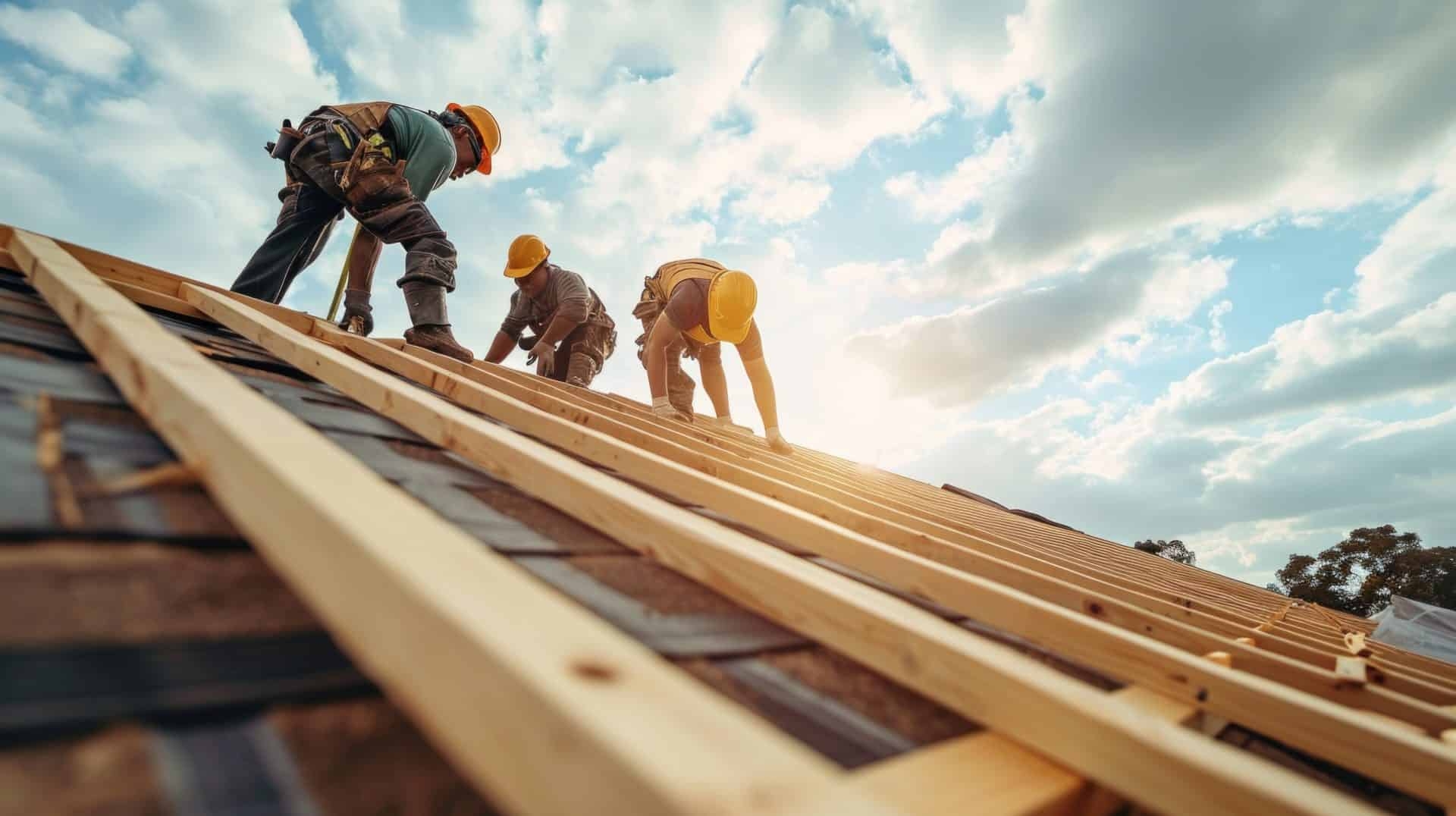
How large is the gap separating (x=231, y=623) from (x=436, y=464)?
2.51 feet

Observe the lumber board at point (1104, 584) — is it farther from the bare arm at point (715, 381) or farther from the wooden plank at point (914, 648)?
the bare arm at point (715, 381)

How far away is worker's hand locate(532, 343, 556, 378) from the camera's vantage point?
264 inches

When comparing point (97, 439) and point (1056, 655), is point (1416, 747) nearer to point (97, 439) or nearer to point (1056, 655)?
point (1056, 655)

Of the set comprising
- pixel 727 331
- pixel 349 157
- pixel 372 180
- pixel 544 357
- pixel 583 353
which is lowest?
pixel 544 357

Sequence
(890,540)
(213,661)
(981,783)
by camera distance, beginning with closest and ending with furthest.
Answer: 1. (213,661)
2. (981,783)
3. (890,540)

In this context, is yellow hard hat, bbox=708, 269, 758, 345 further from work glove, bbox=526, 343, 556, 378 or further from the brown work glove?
work glove, bbox=526, 343, 556, 378

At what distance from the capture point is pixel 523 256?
258 inches

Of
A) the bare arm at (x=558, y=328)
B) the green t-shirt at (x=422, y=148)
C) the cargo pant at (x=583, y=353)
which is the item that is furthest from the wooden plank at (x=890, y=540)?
the cargo pant at (x=583, y=353)

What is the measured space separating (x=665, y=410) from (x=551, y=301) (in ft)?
9.15

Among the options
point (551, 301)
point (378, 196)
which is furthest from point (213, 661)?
point (551, 301)

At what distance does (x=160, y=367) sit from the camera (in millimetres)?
922

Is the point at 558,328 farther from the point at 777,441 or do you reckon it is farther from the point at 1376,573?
the point at 1376,573

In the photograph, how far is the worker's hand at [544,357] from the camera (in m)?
6.71

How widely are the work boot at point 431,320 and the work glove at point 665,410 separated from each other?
1594 mm
